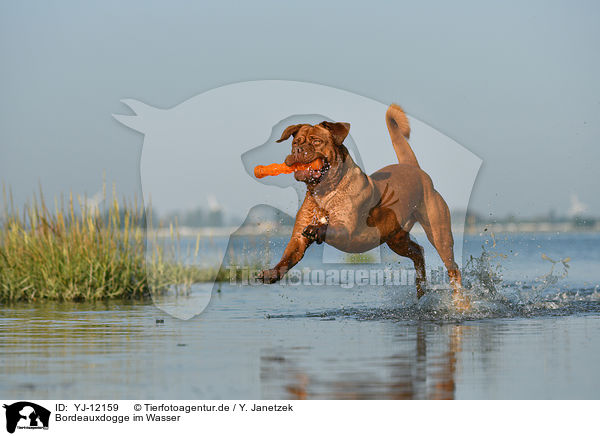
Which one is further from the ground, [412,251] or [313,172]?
[313,172]

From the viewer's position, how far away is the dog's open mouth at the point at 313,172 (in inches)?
295

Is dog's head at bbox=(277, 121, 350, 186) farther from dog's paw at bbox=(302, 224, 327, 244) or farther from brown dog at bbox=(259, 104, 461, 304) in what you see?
dog's paw at bbox=(302, 224, 327, 244)

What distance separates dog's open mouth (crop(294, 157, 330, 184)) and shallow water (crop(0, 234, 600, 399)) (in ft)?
4.71

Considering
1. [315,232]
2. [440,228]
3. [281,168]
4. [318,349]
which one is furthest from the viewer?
[440,228]

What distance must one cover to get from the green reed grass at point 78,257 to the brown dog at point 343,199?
11.2 feet

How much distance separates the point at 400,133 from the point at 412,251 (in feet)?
4.41

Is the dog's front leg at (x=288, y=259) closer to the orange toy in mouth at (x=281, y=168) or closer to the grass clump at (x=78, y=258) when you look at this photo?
the orange toy in mouth at (x=281, y=168)

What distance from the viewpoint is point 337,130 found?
25.0ft

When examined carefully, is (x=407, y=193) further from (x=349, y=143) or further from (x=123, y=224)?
(x=123, y=224)
